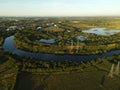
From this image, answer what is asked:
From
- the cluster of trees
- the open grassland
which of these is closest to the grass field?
the open grassland

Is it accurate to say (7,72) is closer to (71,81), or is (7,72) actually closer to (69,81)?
(69,81)

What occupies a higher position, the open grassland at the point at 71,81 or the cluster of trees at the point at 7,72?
the cluster of trees at the point at 7,72

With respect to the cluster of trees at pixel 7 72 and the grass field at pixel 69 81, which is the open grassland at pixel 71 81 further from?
the cluster of trees at pixel 7 72

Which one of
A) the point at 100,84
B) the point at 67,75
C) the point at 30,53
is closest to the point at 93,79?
the point at 100,84

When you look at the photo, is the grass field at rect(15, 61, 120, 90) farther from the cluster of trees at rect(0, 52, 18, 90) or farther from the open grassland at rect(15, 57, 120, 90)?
the cluster of trees at rect(0, 52, 18, 90)

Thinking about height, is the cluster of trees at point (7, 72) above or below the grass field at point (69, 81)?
above

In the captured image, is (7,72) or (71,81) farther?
(7,72)

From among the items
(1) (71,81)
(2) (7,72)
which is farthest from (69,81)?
(2) (7,72)

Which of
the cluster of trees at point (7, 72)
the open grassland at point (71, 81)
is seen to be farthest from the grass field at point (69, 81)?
the cluster of trees at point (7, 72)

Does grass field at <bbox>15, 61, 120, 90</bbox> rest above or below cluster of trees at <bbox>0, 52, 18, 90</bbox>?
below

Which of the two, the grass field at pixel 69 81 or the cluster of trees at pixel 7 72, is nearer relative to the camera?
the cluster of trees at pixel 7 72

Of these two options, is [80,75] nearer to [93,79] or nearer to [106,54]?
[93,79]

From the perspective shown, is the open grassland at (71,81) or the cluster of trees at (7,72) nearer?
the cluster of trees at (7,72)
